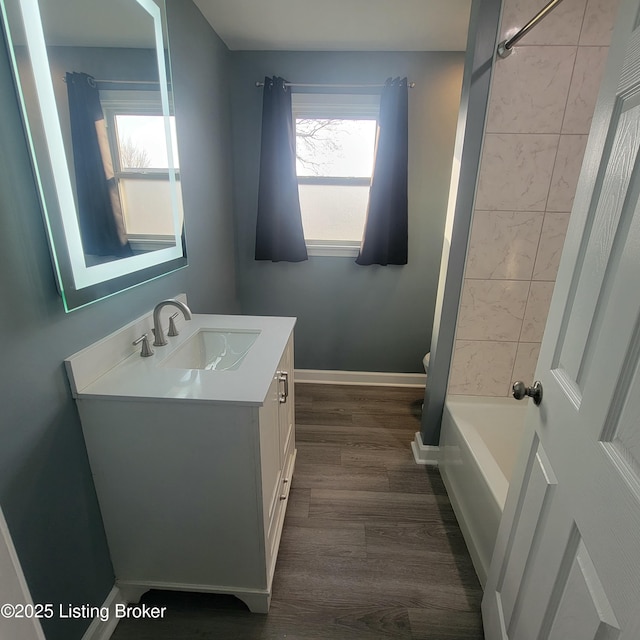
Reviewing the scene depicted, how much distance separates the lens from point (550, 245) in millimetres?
1749

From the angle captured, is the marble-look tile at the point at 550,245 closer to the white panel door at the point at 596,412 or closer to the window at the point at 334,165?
the white panel door at the point at 596,412

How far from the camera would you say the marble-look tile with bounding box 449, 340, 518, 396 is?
1924 mm

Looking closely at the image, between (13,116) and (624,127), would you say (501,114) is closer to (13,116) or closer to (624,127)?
(624,127)

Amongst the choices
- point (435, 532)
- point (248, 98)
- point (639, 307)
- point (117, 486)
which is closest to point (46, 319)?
point (117, 486)

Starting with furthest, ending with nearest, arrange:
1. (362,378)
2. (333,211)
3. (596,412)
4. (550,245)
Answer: (362,378) < (333,211) < (550,245) < (596,412)

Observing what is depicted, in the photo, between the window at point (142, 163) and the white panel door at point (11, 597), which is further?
the window at point (142, 163)

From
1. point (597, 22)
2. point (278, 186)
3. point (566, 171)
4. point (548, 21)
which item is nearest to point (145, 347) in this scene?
point (278, 186)

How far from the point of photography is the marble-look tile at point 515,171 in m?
1.62

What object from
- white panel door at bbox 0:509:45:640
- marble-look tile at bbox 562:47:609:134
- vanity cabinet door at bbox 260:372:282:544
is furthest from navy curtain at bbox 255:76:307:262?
white panel door at bbox 0:509:45:640

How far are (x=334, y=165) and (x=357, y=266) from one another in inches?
29.8

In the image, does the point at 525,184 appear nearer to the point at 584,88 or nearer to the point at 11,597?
the point at 584,88

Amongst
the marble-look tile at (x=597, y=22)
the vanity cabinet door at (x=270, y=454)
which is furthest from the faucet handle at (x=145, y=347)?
the marble-look tile at (x=597, y=22)

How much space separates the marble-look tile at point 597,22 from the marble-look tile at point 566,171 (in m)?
0.37

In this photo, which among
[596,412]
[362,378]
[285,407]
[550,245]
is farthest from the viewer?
[362,378]
